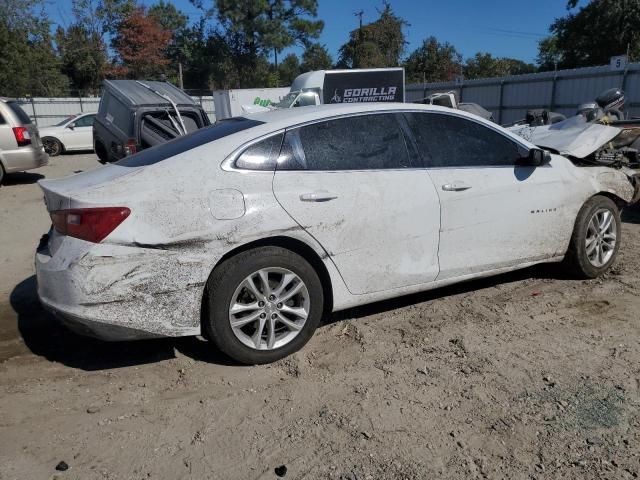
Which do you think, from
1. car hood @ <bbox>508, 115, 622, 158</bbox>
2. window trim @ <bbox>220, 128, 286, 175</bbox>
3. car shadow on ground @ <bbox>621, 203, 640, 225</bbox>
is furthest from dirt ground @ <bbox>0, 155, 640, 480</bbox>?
car shadow on ground @ <bbox>621, 203, 640, 225</bbox>

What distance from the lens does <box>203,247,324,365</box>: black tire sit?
3.39m

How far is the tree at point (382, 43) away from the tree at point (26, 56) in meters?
22.1

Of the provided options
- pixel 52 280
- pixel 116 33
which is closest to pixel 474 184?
pixel 52 280

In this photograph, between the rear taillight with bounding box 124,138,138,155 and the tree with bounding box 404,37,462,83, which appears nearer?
the rear taillight with bounding box 124,138,138,155

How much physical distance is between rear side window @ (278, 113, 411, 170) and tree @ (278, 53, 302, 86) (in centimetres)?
5096

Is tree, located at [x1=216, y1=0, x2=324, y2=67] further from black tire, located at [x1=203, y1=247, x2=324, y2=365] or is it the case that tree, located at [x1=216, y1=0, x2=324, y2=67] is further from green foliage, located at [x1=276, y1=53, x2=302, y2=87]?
black tire, located at [x1=203, y1=247, x2=324, y2=365]

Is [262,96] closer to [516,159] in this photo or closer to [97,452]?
[516,159]

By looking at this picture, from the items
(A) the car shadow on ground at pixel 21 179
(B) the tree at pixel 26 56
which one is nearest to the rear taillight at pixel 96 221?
(A) the car shadow on ground at pixel 21 179

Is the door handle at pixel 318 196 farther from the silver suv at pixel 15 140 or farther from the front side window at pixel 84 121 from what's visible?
the front side window at pixel 84 121

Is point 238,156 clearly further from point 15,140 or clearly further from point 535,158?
point 15,140

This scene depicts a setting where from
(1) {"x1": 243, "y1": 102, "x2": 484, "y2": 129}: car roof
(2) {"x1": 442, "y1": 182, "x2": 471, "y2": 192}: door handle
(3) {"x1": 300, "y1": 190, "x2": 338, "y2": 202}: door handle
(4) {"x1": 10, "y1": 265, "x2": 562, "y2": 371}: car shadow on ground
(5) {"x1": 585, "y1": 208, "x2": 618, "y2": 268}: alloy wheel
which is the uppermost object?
(1) {"x1": 243, "y1": 102, "x2": 484, "y2": 129}: car roof

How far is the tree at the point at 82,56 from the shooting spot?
4216 centimetres

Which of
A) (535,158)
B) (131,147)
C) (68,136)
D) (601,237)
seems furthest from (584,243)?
(68,136)

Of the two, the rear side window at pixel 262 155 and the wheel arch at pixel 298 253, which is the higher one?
the rear side window at pixel 262 155
